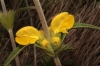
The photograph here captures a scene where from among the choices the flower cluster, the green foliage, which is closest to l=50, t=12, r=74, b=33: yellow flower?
the flower cluster

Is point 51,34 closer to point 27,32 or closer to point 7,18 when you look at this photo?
point 27,32

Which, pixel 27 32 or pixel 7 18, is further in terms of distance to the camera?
pixel 7 18

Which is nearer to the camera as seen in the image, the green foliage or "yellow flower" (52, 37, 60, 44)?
"yellow flower" (52, 37, 60, 44)

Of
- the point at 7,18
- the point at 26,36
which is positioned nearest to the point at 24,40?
the point at 26,36

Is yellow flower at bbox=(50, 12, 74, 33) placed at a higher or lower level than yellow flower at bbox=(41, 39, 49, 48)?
higher

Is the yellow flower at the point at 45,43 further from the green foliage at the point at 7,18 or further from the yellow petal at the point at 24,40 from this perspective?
the green foliage at the point at 7,18

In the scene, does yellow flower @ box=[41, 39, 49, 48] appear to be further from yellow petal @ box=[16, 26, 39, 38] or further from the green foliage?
the green foliage

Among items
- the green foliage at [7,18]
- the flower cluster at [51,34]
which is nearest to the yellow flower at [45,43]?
the flower cluster at [51,34]
